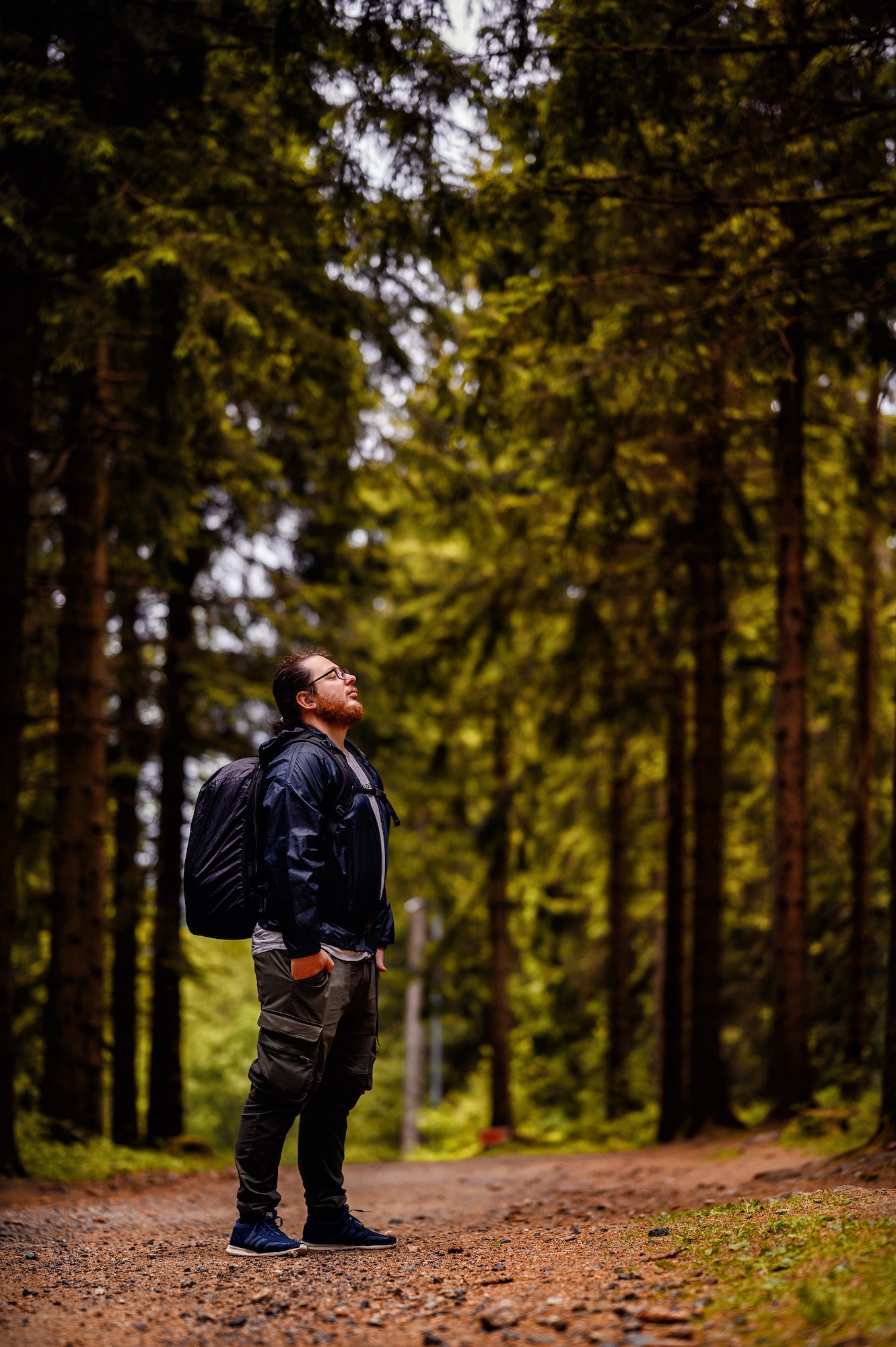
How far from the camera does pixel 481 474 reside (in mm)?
12227

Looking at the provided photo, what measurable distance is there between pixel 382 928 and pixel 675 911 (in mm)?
10164

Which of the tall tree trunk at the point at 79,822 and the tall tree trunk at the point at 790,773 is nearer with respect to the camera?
the tall tree trunk at the point at 79,822

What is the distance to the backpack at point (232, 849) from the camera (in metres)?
4.70

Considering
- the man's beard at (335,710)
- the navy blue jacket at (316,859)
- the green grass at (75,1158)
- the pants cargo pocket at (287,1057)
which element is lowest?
the green grass at (75,1158)

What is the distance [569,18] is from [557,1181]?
8.44 meters

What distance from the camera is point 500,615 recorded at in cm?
1454

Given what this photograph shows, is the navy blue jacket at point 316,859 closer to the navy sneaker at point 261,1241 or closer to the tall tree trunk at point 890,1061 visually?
the navy sneaker at point 261,1241

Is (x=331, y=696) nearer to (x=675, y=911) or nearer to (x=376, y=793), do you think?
(x=376, y=793)

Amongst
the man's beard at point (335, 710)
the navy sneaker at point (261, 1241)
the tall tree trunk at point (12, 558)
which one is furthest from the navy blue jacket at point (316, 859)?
the tall tree trunk at point (12, 558)

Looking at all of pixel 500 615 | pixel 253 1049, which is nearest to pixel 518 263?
pixel 500 615

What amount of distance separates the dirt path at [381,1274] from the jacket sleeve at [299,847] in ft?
4.04

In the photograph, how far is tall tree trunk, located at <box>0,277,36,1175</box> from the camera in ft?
26.7

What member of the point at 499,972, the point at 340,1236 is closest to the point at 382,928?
the point at 340,1236

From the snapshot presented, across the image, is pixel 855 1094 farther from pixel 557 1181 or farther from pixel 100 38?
pixel 100 38
